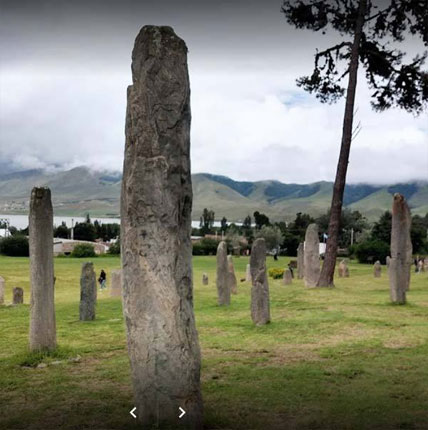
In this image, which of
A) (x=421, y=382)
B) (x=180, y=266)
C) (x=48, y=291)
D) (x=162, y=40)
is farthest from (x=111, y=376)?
(x=162, y=40)

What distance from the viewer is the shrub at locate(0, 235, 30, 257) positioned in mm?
70938

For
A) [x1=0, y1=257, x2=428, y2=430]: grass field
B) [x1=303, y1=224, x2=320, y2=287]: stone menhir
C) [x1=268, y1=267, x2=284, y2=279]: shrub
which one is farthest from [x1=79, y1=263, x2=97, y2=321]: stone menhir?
[x1=268, y1=267, x2=284, y2=279]: shrub

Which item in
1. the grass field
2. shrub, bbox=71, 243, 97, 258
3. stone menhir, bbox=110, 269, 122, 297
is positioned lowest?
the grass field

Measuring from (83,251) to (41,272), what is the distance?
61697mm

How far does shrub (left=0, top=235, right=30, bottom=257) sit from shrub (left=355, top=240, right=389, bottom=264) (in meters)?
39.8

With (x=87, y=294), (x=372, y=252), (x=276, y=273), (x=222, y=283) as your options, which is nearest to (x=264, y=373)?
(x=87, y=294)

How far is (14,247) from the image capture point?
233ft

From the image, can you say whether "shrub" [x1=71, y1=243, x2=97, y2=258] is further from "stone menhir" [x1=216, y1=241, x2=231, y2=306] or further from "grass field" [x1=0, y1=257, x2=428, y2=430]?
"grass field" [x1=0, y1=257, x2=428, y2=430]

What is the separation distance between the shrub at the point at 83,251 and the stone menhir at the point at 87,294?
5536 cm

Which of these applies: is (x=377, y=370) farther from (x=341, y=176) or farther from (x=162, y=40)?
(x=341, y=176)

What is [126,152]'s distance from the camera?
25.0ft

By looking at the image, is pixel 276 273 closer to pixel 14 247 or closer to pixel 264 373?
pixel 264 373

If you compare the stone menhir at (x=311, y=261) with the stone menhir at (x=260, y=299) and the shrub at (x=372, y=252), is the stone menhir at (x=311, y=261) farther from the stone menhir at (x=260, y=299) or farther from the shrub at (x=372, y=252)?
the shrub at (x=372, y=252)

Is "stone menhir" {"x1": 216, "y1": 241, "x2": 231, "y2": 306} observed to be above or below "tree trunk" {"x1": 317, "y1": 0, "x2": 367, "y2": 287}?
below
